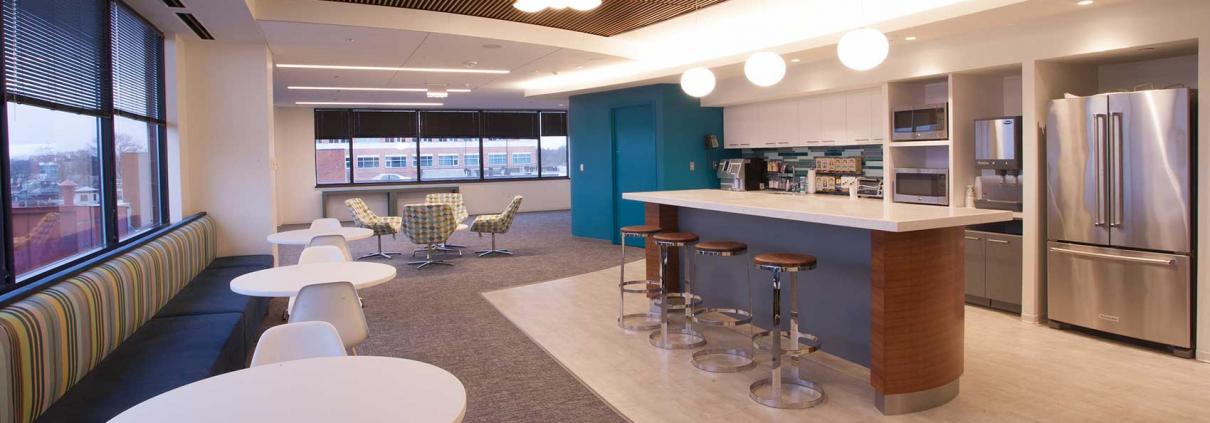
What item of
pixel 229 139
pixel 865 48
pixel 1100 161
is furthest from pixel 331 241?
pixel 1100 161

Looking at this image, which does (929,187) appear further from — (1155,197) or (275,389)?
(275,389)

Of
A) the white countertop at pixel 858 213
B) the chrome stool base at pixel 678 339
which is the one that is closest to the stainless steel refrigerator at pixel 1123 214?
the white countertop at pixel 858 213

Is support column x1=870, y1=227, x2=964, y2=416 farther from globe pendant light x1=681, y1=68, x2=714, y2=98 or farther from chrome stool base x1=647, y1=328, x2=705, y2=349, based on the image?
globe pendant light x1=681, y1=68, x2=714, y2=98

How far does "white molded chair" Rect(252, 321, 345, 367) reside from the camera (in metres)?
2.43

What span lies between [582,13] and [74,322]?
4541 mm

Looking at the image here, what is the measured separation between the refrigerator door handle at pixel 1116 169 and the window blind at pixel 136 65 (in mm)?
6365

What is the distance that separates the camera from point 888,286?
3400mm

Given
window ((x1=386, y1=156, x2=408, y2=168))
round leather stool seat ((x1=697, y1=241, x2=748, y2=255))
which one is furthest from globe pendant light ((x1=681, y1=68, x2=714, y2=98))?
window ((x1=386, y1=156, x2=408, y2=168))

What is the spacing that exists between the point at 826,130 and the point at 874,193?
82cm

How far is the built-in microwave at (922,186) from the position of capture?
6.04 metres

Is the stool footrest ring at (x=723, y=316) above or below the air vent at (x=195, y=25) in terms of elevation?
below

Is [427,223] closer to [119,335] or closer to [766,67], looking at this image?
[119,335]

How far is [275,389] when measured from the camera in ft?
6.53

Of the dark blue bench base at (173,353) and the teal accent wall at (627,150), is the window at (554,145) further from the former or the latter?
the dark blue bench base at (173,353)
